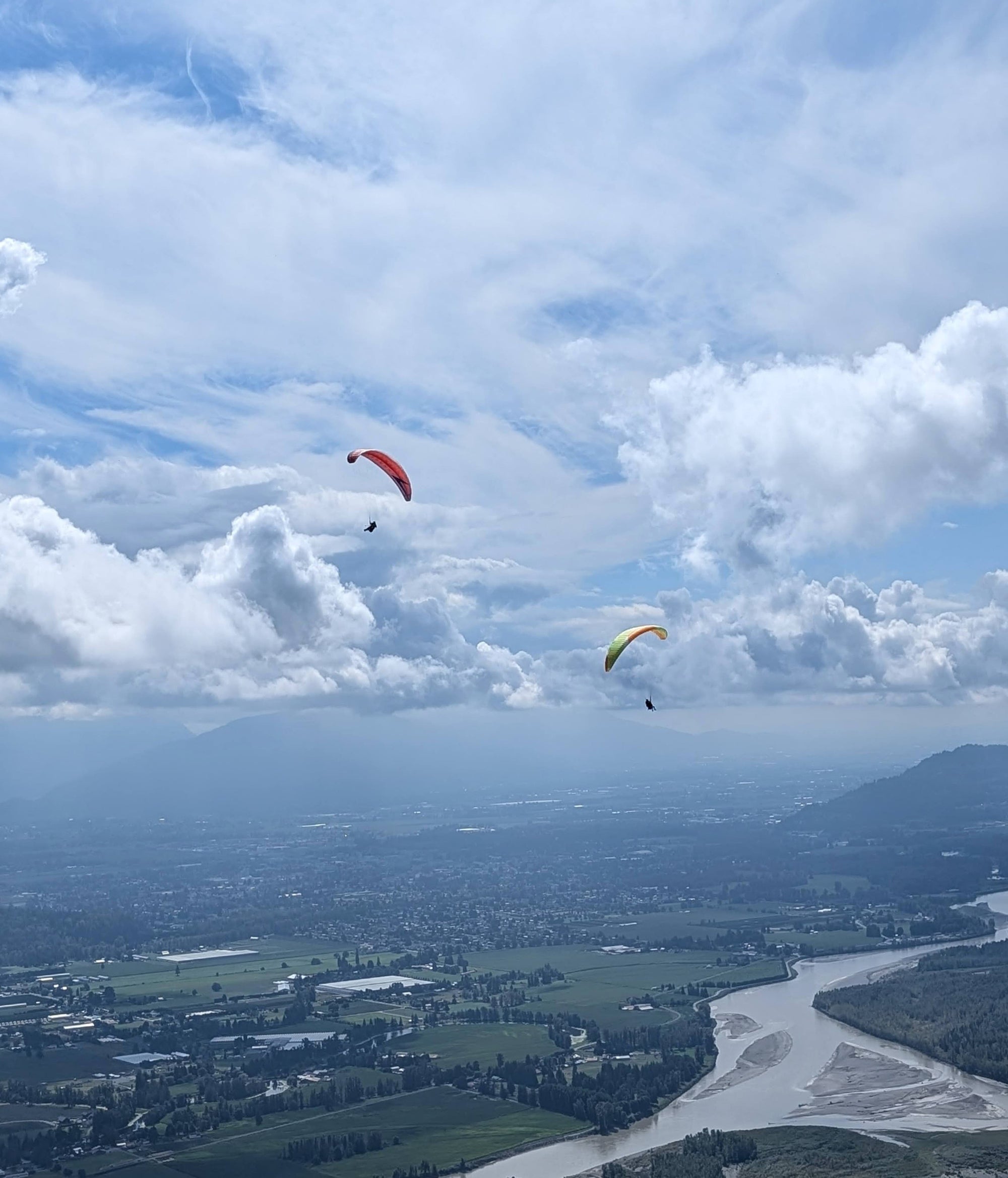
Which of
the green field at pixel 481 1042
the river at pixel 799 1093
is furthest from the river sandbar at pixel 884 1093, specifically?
the green field at pixel 481 1042

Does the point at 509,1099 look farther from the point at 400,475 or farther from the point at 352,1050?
the point at 400,475

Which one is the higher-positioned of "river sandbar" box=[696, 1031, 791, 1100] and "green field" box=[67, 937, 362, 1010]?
"green field" box=[67, 937, 362, 1010]

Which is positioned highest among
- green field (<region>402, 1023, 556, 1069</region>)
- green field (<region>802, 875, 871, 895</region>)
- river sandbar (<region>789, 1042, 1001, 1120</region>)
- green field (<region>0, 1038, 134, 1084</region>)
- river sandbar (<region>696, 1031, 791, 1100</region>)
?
green field (<region>802, 875, 871, 895</region>)

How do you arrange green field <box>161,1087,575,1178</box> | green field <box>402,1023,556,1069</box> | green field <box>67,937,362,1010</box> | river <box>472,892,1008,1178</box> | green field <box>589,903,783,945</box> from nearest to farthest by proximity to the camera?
green field <box>161,1087,575,1178</box>
river <box>472,892,1008,1178</box>
green field <box>402,1023,556,1069</box>
green field <box>67,937,362,1010</box>
green field <box>589,903,783,945</box>

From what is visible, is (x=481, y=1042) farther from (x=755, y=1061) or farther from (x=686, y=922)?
(x=686, y=922)

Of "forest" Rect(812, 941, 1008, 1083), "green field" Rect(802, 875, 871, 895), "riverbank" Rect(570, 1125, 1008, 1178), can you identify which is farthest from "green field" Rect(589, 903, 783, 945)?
"riverbank" Rect(570, 1125, 1008, 1178)

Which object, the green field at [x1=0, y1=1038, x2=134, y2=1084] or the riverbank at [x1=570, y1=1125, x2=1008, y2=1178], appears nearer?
the riverbank at [x1=570, y1=1125, x2=1008, y2=1178]

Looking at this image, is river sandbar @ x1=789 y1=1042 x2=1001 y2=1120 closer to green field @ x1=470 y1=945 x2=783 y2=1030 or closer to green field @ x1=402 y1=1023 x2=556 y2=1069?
green field @ x1=470 y1=945 x2=783 y2=1030
